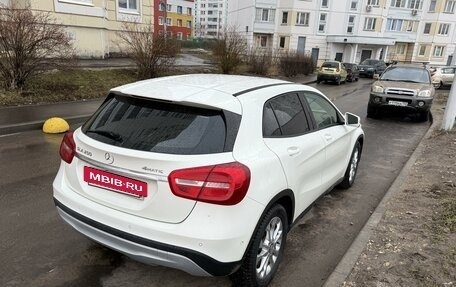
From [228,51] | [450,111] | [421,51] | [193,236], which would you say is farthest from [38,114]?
[421,51]

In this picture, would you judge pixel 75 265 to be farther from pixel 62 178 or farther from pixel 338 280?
pixel 338 280

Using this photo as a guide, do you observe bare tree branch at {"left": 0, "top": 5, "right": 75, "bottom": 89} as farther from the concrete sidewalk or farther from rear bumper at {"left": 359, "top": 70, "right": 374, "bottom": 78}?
rear bumper at {"left": 359, "top": 70, "right": 374, "bottom": 78}

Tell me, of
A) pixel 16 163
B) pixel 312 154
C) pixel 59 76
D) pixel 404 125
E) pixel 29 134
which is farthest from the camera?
pixel 59 76

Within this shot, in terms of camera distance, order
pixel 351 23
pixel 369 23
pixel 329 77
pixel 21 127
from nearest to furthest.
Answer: pixel 21 127 → pixel 329 77 → pixel 351 23 → pixel 369 23

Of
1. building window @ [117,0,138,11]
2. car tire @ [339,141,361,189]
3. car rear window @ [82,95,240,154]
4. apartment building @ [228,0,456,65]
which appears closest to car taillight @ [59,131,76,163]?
car rear window @ [82,95,240,154]

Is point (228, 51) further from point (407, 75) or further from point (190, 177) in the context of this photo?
point (190, 177)

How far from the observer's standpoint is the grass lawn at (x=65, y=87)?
33.9 ft

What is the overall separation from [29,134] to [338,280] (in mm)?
6992

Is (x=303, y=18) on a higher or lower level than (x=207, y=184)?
higher

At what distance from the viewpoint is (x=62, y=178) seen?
312 cm

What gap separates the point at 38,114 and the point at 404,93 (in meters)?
10.1

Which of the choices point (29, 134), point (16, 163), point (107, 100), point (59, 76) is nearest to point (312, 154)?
point (107, 100)

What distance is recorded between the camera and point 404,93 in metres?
11.1

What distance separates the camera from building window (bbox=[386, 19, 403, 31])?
2272 inches
